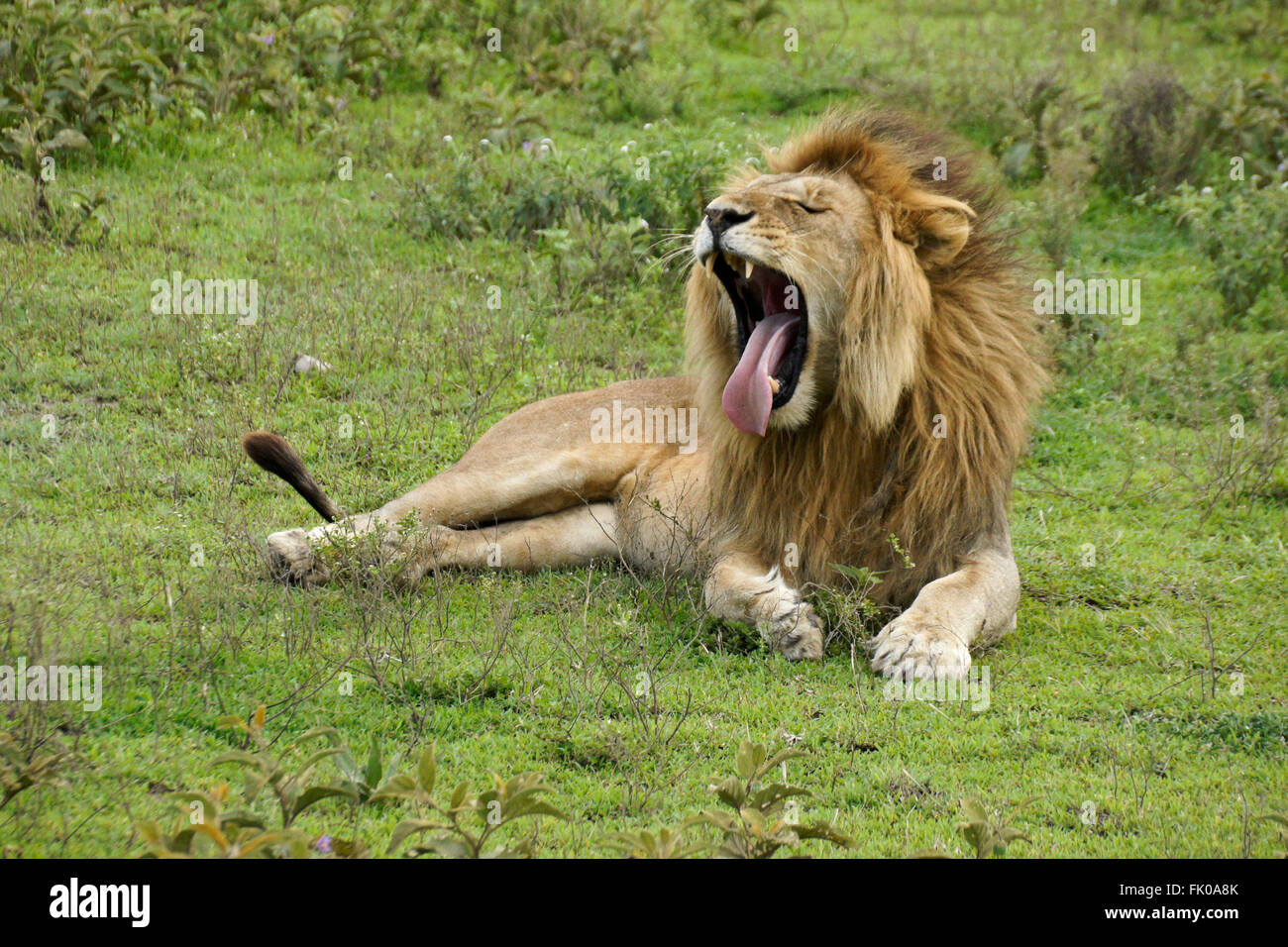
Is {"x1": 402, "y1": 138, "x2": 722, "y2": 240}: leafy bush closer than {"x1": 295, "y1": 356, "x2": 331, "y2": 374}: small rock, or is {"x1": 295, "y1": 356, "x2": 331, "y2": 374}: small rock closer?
{"x1": 295, "y1": 356, "x2": 331, "y2": 374}: small rock

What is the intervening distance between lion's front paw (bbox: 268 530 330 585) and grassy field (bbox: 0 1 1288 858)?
12cm

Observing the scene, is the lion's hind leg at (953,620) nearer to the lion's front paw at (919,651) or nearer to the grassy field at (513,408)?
the lion's front paw at (919,651)

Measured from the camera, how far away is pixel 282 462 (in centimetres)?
511

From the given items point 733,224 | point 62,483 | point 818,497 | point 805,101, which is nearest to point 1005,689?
point 818,497

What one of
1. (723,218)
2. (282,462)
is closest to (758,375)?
(723,218)

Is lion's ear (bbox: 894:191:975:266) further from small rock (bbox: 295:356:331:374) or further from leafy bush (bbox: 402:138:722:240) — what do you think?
→ leafy bush (bbox: 402:138:722:240)

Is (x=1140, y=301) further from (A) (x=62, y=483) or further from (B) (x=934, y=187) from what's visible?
(A) (x=62, y=483)

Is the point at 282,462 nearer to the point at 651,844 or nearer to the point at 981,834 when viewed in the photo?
the point at 651,844

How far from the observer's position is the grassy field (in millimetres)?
3775

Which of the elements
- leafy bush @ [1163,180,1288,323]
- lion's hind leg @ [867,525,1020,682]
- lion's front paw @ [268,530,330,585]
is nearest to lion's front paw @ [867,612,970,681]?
lion's hind leg @ [867,525,1020,682]

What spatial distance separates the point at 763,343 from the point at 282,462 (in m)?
1.85

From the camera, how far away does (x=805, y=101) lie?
39.3ft

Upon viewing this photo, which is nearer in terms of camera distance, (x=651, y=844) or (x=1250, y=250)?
(x=651, y=844)

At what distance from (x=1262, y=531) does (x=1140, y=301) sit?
3.07 metres
